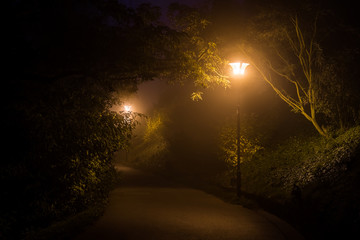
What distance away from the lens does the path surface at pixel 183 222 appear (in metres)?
7.41

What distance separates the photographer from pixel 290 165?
568 inches

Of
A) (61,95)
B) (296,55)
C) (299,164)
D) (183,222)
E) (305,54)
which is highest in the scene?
(296,55)

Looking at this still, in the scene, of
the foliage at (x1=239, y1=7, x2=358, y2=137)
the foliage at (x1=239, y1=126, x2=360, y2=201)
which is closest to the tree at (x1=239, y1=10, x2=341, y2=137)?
the foliage at (x1=239, y1=7, x2=358, y2=137)

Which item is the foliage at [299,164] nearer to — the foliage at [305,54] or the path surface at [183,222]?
the foliage at [305,54]

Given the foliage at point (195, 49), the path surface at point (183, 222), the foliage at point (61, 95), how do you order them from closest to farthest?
the path surface at point (183, 222)
the foliage at point (61, 95)
the foliage at point (195, 49)

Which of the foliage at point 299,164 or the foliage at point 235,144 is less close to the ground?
the foliage at point 235,144

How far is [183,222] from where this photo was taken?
28.8 feet

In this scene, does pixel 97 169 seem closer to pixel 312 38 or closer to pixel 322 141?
pixel 322 141

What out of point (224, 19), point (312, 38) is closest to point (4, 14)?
point (224, 19)

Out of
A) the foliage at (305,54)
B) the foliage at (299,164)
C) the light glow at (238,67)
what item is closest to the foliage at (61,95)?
the light glow at (238,67)

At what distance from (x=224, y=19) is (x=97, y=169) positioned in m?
8.75

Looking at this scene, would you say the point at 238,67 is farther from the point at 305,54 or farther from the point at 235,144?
the point at 235,144

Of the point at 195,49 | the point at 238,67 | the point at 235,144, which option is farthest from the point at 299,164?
the point at 195,49

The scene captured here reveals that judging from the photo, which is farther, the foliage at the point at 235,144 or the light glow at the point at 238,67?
the foliage at the point at 235,144
